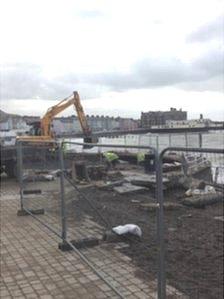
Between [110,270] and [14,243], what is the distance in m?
2.41

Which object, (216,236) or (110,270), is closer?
(110,270)

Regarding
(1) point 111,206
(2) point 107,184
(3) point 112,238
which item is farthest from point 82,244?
(2) point 107,184

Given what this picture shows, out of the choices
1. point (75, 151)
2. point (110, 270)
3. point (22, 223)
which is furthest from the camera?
point (22, 223)

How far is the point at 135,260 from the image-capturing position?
7.18m

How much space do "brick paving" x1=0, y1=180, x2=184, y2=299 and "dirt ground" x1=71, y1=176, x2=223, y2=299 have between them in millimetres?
293

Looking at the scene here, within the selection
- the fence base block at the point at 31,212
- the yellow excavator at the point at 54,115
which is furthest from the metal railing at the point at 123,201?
the yellow excavator at the point at 54,115

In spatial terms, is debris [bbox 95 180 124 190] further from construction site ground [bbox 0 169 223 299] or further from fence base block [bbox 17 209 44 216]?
fence base block [bbox 17 209 44 216]

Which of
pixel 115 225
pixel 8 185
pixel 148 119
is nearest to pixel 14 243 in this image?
pixel 115 225

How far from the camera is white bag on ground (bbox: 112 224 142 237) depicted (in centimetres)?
772

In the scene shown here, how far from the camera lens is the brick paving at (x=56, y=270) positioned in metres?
6.07

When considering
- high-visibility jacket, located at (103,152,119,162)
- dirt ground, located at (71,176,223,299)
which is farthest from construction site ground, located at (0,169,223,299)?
high-visibility jacket, located at (103,152,119,162)

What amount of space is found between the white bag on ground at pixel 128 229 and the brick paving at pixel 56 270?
0.20m

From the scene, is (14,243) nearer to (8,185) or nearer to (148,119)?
(148,119)

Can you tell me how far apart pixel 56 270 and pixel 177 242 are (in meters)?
1.99
